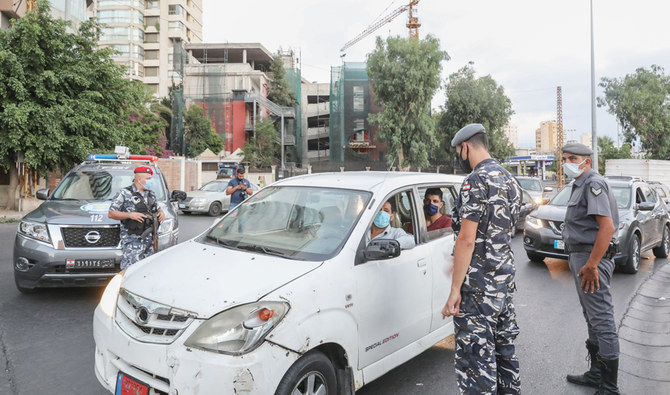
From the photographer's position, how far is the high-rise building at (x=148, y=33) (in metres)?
61.9

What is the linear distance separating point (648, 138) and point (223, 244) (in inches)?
1663

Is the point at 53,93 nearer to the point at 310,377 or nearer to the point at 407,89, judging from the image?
the point at 310,377

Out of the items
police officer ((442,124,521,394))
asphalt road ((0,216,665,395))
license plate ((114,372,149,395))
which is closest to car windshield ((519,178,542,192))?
asphalt road ((0,216,665,395))

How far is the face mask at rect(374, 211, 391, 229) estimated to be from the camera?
127 inches

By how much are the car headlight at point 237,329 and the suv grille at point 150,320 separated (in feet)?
0.38

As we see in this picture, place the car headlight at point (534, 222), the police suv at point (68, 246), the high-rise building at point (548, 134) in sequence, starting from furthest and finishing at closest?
the high-rise building at point (548, 134), the car headlight at point (534, 222), the police suv at point (68, 246)

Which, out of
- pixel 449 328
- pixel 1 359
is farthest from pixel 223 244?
pixel 1 359

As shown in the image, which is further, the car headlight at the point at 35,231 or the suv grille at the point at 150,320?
the car headlight at the point at 35,231

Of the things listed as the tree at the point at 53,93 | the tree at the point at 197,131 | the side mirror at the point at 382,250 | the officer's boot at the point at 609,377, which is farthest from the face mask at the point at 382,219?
the tree at the point at 197,131

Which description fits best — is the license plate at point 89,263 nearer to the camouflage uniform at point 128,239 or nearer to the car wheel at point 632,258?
the camouflage uniform at point 128,239

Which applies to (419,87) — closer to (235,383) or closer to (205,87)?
(205,87)

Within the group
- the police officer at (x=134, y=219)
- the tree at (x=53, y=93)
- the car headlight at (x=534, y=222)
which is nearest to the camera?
the police officer at (x=134, y=219)

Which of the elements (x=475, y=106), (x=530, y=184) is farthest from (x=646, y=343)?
(x=475, y=106)

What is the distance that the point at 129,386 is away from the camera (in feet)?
7.97
